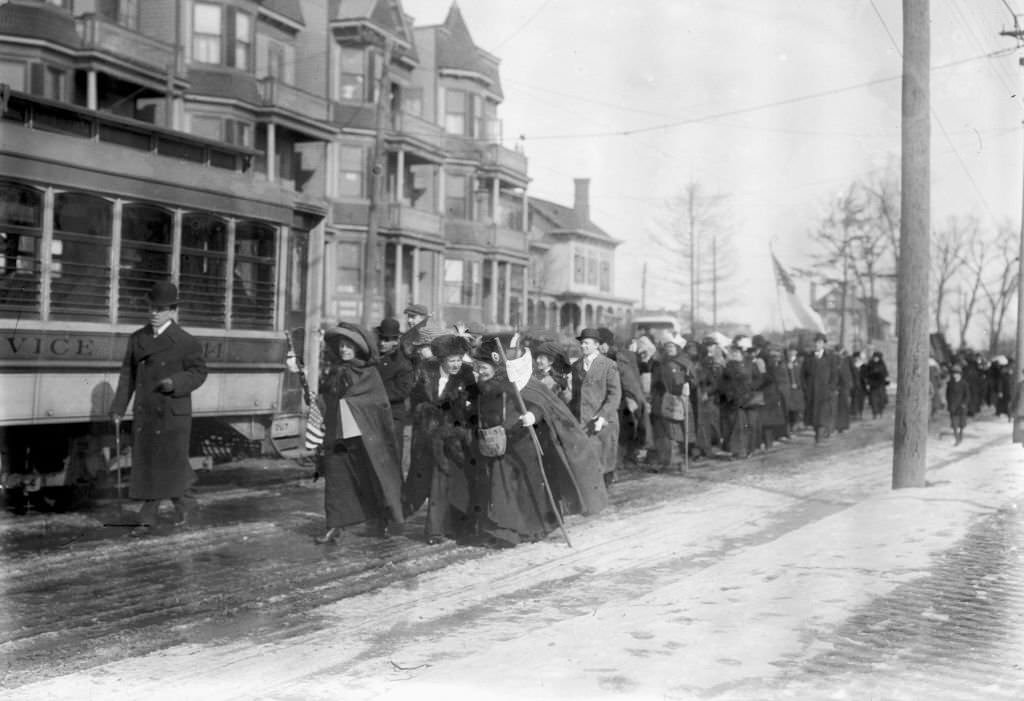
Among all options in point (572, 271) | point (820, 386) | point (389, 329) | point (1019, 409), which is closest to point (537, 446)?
point (389, 329)

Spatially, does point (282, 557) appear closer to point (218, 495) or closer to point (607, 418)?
point (218, 495)

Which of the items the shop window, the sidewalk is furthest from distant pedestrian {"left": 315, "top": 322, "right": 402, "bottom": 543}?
the shop window

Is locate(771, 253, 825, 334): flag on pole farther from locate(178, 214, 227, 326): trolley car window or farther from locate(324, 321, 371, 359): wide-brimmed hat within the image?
locate(324, 321, 371, 359): wide-brimmed hat

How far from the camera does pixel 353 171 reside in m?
29.1

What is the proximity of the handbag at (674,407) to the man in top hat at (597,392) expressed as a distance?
3.70 metres

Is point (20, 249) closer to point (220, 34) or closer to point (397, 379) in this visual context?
point (397, 379)

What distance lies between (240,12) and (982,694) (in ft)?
73.0

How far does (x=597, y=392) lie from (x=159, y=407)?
13.7ft

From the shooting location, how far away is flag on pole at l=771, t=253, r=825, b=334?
22.0 m

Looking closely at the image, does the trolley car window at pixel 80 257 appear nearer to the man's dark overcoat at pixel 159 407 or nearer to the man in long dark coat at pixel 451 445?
the man's dark overcoat at pixel 159 407

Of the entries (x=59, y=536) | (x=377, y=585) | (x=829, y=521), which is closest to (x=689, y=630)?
(x=377, y=585)

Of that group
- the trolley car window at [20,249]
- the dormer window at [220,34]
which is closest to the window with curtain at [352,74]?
the dormer window at [220,34]

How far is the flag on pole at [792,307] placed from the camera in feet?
72.0

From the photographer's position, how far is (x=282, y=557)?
A: 785 centimetres
